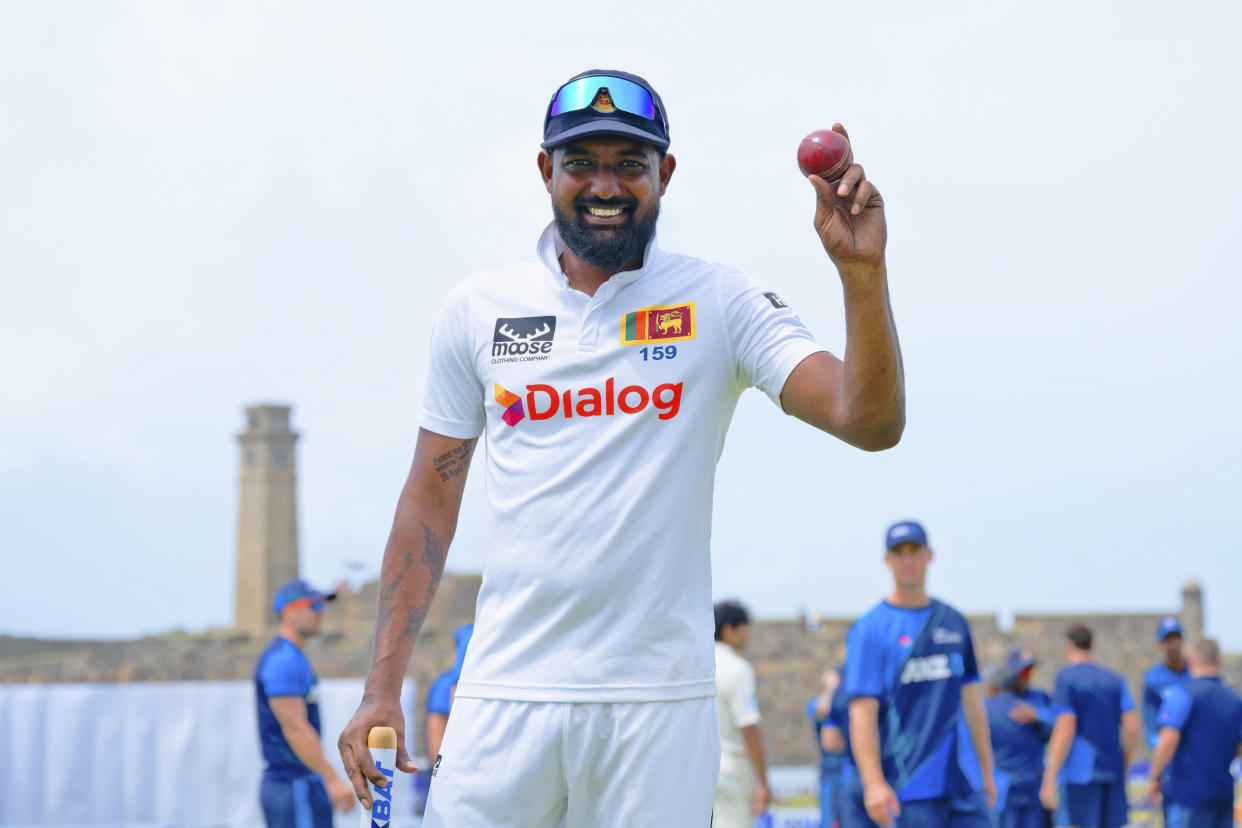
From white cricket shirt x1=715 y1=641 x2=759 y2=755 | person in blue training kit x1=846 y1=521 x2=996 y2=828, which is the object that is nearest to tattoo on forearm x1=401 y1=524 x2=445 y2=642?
person in blue training kit x1=846 y1=521 x2=996 y2=828

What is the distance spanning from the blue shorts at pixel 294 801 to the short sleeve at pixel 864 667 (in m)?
3.41

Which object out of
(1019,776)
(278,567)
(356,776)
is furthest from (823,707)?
(278,567)

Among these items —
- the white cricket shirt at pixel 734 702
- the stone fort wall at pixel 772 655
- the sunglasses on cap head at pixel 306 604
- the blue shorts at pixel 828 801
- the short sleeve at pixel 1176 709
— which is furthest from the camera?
the stone fort wall at pixel 772 655

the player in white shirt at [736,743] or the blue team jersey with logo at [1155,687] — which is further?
the blue team jersey with logo at [1155,687]

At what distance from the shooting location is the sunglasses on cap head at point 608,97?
307 cm

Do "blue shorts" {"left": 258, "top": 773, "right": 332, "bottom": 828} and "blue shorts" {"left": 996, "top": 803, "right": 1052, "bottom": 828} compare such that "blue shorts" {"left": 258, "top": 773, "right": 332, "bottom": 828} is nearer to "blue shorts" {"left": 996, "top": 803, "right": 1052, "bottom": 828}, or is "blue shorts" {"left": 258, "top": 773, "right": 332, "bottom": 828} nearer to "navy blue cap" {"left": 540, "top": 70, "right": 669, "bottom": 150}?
"blue shorts" {"left": 996, "top": 803, "right": 1052, "bottom": 828}

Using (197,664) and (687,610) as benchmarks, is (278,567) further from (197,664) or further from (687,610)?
(687,610)

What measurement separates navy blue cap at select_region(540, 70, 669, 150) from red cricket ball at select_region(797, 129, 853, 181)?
1.51 ft

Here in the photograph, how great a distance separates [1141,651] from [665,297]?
30.9m

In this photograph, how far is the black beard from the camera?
310 cm

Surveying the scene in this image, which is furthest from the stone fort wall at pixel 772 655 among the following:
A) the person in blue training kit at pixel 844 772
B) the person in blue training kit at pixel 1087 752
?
the person in blue training kit at pixel 1087 752

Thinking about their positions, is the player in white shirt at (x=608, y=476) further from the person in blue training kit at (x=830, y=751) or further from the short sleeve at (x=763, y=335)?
the person in blue training kit at (x=830, y=751)

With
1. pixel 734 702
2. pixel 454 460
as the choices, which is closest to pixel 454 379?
pixel 454 460

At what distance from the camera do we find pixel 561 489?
9.75 feet
